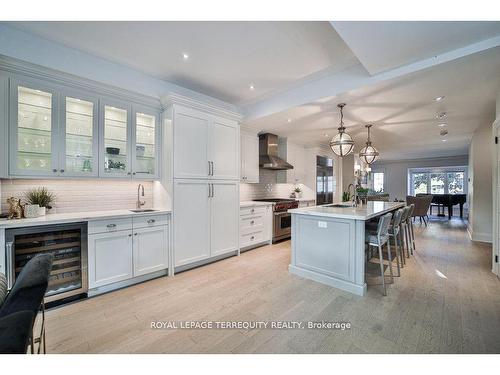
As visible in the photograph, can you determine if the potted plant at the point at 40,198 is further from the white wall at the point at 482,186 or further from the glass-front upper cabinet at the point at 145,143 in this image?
the white wall at the point at 482,186

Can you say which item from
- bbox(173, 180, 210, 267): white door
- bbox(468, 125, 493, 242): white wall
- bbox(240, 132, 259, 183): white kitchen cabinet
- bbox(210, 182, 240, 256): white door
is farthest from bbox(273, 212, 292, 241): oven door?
bbox(468, 125, 493, 242): white wall

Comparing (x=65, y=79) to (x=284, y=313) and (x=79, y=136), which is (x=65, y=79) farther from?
(x=284, y=313)

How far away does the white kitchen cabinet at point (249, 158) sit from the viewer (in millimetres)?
4530

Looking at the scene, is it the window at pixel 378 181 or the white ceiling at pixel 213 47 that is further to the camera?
the window at pixel 378 181

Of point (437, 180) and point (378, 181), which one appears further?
point (378, 181)

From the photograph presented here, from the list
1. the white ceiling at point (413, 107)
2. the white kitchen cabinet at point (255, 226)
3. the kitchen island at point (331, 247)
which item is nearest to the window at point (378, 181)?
the white ceiling at point (413, 107)

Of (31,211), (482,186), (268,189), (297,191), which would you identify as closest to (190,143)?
(31,211)

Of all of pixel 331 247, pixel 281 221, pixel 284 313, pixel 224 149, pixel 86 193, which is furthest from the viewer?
pixel 281 221

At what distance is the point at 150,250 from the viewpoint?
287 centimetres

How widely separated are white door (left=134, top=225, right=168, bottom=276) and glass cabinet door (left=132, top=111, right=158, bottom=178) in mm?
762

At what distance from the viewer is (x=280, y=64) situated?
283 cm

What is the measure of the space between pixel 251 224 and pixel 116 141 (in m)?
2.51

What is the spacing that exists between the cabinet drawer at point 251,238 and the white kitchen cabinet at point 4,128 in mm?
3047
